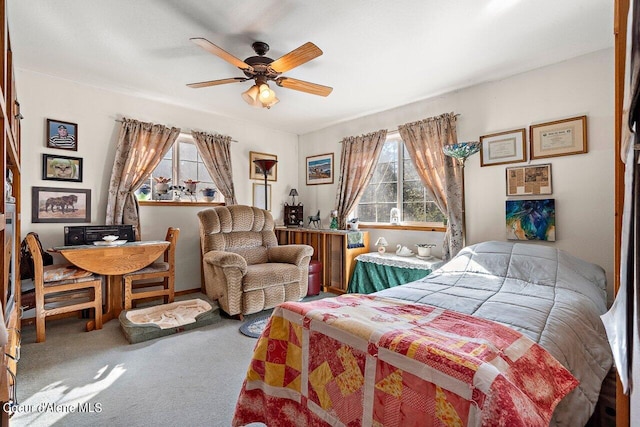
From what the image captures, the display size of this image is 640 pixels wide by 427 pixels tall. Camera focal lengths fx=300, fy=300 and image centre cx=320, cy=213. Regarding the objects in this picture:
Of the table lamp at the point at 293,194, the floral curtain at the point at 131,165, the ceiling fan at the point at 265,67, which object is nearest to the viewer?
the ceiling fan at the point at 265,67

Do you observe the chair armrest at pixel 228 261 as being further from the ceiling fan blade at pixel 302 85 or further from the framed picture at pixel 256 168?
the framed picture at pixel 256 168

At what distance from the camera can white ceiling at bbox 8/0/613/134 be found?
6.51 ft

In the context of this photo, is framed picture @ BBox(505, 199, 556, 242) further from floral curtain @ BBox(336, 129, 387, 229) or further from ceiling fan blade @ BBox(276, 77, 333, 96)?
ceiling fan blade @ BBox(276, 77, 333, 96)

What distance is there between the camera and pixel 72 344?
2.42 m

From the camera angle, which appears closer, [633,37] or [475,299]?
A: [633,37]

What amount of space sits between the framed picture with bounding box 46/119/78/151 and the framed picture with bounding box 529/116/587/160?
458cm

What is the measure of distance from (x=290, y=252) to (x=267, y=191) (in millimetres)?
1554

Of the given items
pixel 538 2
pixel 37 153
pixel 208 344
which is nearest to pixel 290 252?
pixel 208 344

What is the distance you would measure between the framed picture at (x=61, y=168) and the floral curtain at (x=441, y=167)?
12.1 feet

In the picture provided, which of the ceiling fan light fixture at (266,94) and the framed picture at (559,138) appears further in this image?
the framed picture at (559,138)

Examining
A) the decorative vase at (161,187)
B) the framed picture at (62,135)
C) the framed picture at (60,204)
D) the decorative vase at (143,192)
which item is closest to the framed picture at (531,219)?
the decorative vase at (161,187)

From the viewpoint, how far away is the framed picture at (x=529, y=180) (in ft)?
8.98

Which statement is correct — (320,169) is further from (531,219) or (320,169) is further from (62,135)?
(62,135)

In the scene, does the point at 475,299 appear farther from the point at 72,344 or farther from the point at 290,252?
the point at 72,344
